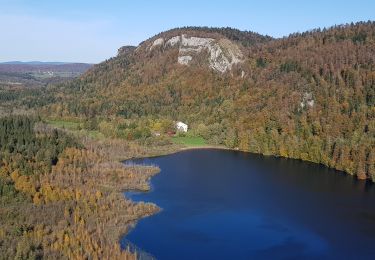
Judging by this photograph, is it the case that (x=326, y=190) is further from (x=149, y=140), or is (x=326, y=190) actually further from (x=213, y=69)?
(x=213, y=69)

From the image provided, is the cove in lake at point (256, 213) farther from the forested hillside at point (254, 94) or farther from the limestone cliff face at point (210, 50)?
the limestone cliff face at point (210, 50)

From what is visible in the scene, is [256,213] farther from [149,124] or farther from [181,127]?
[149,124]

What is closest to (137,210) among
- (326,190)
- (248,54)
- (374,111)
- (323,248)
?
(323,248)

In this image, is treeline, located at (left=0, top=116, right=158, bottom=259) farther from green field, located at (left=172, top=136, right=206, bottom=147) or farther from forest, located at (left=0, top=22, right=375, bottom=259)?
green field, located at (left=172, top=136, right=206, bottom=147)

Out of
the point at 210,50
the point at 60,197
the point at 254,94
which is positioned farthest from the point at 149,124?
the point at 60,197

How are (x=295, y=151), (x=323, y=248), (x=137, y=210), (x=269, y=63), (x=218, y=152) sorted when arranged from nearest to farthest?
1. (x=323, y=248)
2. (x=137, y=210)
3. (x=295, y=151)
4. (x=218, y=152)
5. (x=269, y=63)
